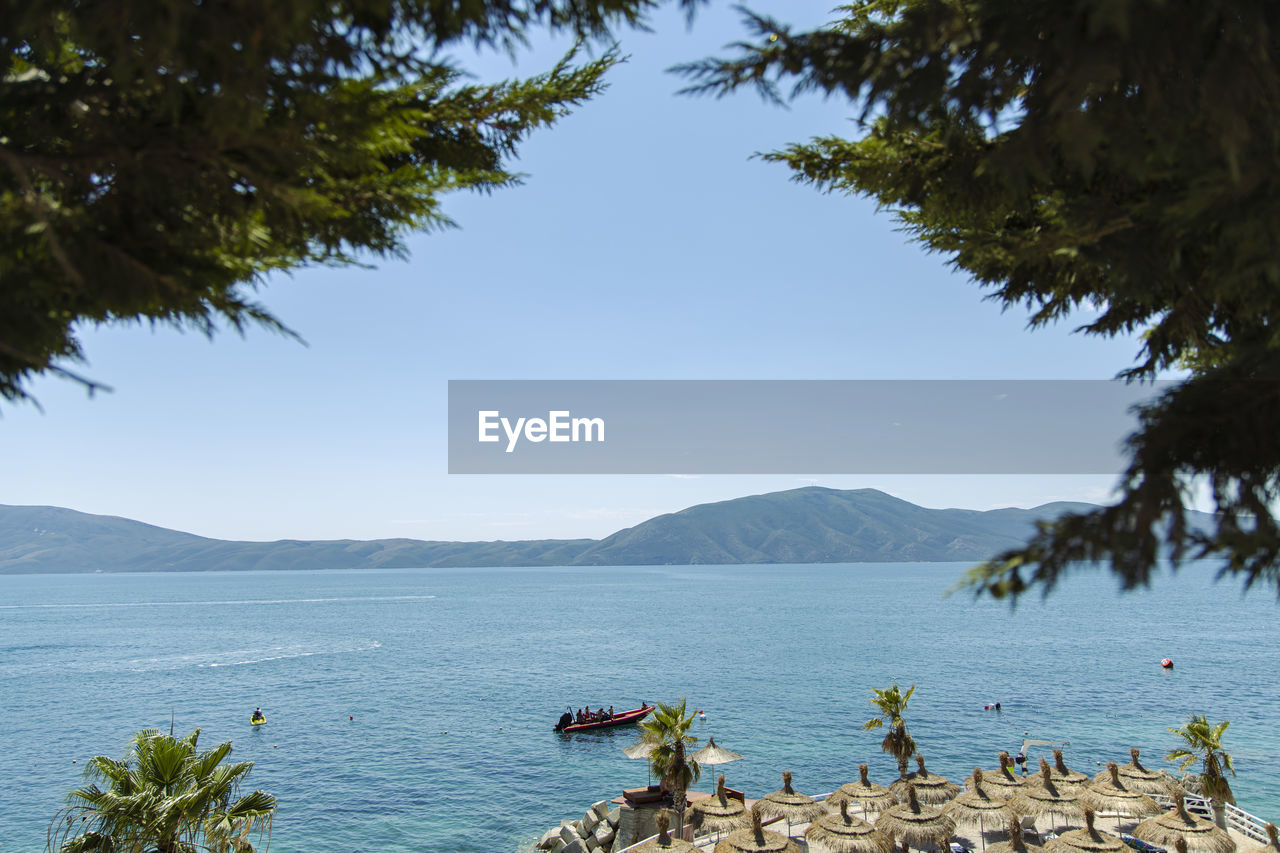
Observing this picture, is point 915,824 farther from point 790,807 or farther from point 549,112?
point 549,112

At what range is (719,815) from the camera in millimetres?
25250

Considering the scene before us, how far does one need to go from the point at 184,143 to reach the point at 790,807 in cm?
2727

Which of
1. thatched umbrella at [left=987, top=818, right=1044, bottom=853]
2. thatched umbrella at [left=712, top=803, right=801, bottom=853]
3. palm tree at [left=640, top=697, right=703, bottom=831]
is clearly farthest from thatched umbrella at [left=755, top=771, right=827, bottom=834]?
thatched umbrella at [left=987, top=818, right=1044, bottom=853]

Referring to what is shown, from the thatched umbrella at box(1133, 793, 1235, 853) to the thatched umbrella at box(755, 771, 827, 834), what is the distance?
9644 millimetres

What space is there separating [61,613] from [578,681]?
152 meters

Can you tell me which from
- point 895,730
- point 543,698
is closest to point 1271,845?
point 895,730

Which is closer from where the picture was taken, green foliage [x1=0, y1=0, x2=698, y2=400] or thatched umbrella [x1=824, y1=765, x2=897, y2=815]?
green foliage [x1=0, y1=0, x2=698, y2=400]

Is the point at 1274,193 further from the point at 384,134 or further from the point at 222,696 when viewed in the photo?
the point at 222,696

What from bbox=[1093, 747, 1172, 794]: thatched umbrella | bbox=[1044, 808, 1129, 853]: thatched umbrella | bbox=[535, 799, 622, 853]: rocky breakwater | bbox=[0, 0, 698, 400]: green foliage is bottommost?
bbox=[535, 799, 622, 853]: rocky breakwater

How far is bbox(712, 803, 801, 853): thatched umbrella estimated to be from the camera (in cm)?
2033

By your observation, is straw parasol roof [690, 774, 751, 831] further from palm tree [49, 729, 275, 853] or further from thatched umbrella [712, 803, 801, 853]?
palm tree [49, 729, 275, 853]

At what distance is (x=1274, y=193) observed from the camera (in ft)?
15.1

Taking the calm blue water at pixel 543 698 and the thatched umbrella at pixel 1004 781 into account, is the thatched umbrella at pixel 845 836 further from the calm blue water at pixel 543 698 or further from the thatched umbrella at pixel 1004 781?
the calm blue water at pixel 543 698

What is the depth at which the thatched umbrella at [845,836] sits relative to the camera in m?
21.6
